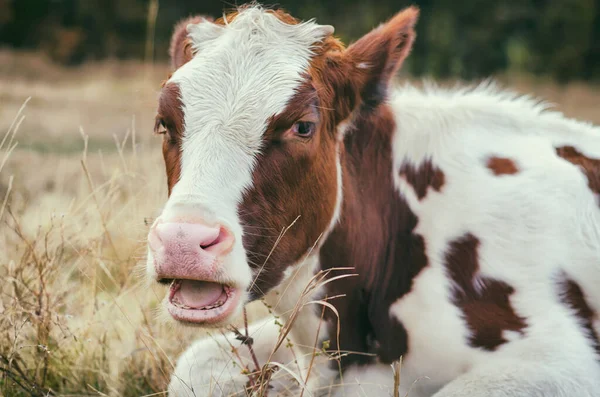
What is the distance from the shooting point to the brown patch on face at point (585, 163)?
12.4 feet

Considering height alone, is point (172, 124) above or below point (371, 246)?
above

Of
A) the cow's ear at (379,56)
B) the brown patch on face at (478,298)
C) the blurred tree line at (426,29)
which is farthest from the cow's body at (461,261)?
the blurred tree line at (426,29)

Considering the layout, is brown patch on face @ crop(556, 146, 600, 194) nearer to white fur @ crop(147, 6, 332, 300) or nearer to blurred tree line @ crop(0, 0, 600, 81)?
white fur @ crop(147, 6, 332, 300)

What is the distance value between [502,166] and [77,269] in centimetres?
371

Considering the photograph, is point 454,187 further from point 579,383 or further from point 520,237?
point 579,383

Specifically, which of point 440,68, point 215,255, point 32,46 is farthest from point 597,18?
point 215,255

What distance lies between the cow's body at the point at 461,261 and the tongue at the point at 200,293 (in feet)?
1.49

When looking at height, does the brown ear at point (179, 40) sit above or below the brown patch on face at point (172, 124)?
above

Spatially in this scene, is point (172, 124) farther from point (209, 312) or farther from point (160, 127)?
point (209, 312)

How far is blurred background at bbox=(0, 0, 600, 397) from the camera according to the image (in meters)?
3.94

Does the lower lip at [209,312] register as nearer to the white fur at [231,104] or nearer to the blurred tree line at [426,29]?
the white fur at [231,104]

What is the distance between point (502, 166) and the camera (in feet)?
12.3

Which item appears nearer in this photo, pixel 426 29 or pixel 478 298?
pixel 478 298

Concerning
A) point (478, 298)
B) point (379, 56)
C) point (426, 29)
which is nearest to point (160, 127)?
point (379, 56)
